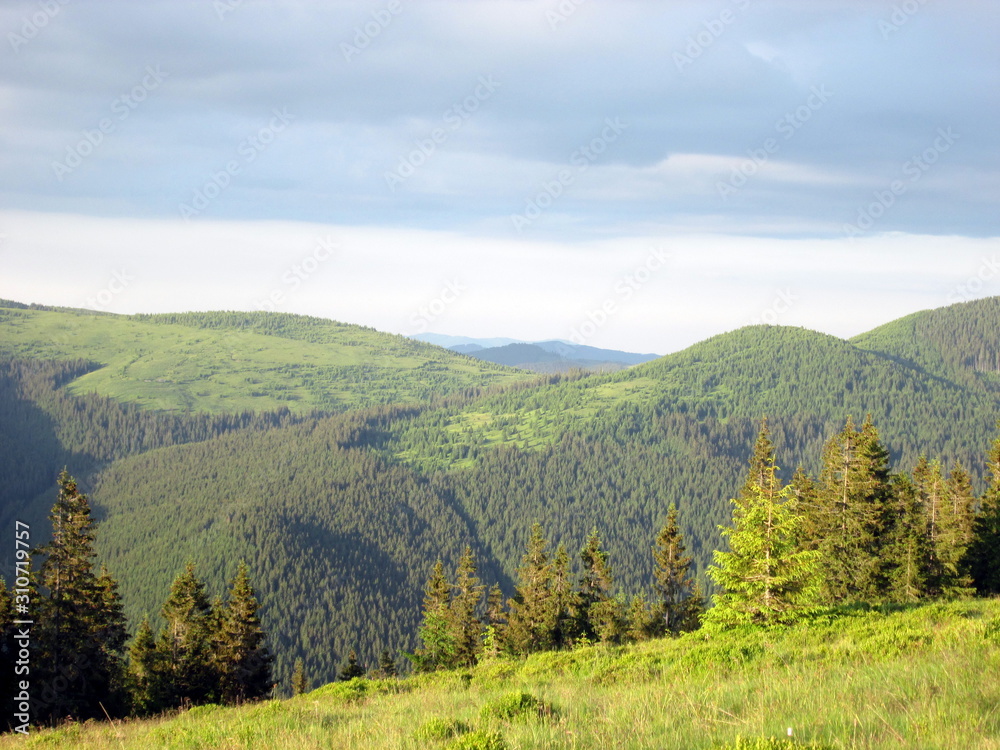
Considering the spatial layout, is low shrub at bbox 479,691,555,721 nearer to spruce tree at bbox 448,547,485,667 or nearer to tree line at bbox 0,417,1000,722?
tree line at bbox 0,417,1000,722

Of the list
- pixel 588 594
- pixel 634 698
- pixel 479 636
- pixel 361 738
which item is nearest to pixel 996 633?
pixel 634 698

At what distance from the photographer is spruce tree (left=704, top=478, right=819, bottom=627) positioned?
66.4 ft

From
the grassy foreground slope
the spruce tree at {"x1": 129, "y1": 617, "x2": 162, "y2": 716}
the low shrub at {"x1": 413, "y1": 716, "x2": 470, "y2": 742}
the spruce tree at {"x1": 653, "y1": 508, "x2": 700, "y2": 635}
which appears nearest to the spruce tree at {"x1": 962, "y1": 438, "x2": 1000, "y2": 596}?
the spruce tree at {"x1": 653, "y1": 508, "x2": 700, "y2": 635}

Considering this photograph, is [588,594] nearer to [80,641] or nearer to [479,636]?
[479,636]

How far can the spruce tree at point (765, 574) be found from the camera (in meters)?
20.2

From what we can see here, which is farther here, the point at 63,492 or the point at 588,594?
the point at 588,594

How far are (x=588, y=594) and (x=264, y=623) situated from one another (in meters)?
139

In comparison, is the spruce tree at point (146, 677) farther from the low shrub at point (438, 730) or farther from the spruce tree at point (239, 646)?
the low shrub at point (438, 730)

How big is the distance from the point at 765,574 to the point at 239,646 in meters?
31.9

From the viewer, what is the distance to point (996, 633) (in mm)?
12070

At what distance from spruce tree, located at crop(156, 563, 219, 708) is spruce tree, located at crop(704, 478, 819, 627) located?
31.1 meters

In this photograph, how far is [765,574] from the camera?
20.4 m

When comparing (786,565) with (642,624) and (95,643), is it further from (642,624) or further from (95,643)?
(95,643)

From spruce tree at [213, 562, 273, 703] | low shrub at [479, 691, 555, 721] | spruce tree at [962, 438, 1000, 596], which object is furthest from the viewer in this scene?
spruce tree at [213, 562, 273, 703]
